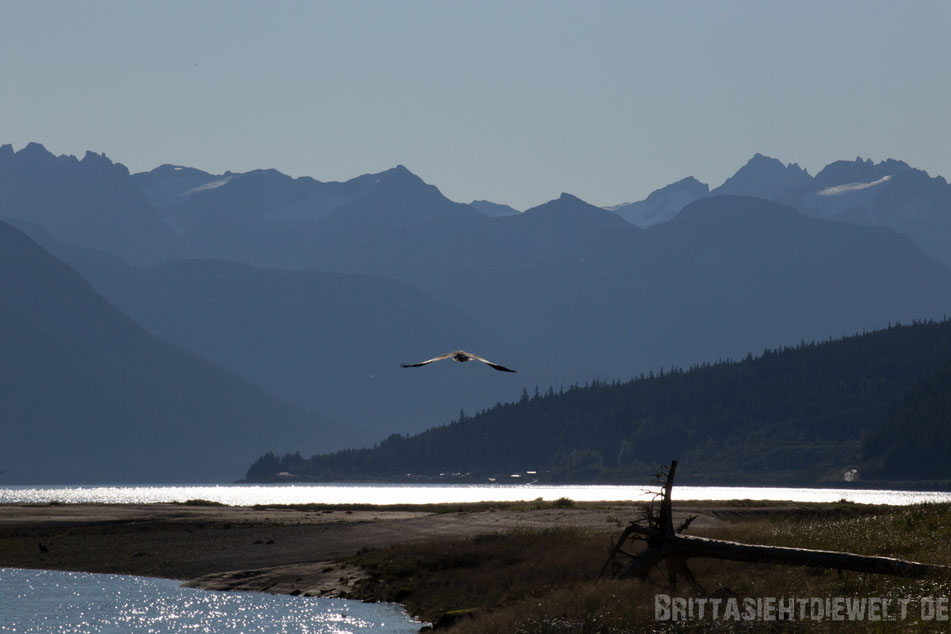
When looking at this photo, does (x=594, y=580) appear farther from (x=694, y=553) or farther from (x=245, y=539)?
(x=245, y=539)

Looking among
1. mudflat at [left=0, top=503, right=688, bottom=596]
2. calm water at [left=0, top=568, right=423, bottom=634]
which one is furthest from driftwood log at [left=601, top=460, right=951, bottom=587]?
mudflat at [left=0, top=503, right=688, bottom=596]

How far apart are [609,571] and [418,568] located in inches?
691

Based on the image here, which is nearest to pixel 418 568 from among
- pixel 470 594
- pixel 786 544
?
pixel 470 594

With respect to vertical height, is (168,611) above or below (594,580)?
below

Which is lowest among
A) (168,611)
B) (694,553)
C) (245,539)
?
(168,611)

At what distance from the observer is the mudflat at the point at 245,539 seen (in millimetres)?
73562

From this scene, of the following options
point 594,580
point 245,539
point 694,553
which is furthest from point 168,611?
point 694,553

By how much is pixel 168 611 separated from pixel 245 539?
92.7 feet

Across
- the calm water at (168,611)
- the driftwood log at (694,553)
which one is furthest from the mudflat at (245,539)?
the driftwood log at (694,553)

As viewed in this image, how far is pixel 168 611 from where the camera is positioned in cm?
6194

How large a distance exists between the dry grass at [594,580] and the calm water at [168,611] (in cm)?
305

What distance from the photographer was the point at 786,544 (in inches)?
2201

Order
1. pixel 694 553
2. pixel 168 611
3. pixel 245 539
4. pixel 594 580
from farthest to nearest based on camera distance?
pixel 245 539 < pixel 168 611 < pixel 594 580 < pixel 694 553

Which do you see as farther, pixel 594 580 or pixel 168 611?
pixel 168 611
